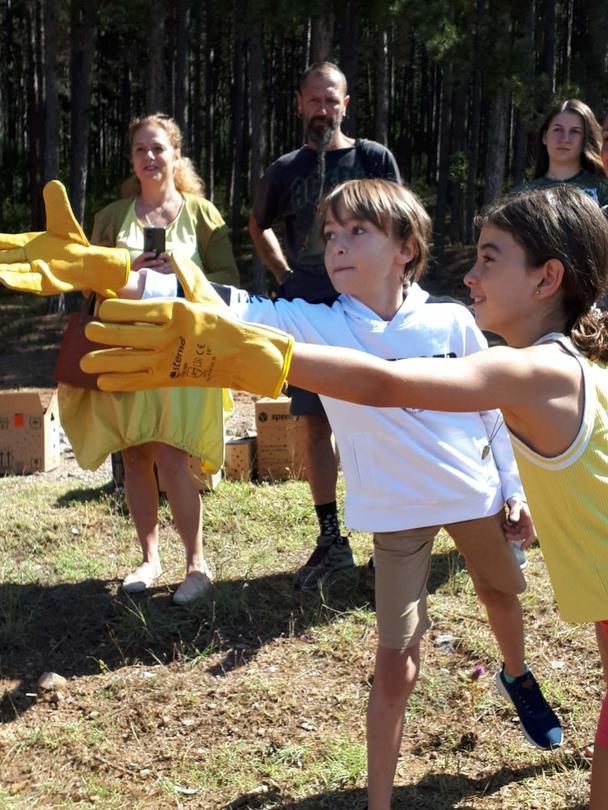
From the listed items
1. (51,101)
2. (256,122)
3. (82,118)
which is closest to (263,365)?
(256,122)

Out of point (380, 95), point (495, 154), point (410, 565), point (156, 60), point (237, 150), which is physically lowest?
point (410, 565)

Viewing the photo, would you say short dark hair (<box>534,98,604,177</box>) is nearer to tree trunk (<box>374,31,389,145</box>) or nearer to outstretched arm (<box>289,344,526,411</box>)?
outstretched arm (<box>289,344,526,411</box>)

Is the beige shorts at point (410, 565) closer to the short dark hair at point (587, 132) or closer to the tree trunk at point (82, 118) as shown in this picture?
the short dark hair at point (587, 132)

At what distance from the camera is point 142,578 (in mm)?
3922

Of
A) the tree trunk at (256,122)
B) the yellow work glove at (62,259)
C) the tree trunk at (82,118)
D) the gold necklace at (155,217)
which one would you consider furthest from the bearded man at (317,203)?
the tree trunk at (256,122)

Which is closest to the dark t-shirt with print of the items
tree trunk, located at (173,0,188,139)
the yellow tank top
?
the yellow tank top

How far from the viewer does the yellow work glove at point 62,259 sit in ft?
6.83

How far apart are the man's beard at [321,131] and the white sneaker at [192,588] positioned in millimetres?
1809

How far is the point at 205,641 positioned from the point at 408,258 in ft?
5.75

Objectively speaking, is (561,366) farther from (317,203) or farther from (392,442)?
(317,203)

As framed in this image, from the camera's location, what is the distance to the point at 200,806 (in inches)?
103

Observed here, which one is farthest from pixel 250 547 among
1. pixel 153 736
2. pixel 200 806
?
pixel 200 806

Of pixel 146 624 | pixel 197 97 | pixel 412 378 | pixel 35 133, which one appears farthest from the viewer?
pixel 197 97

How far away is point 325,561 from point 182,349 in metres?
2.40
